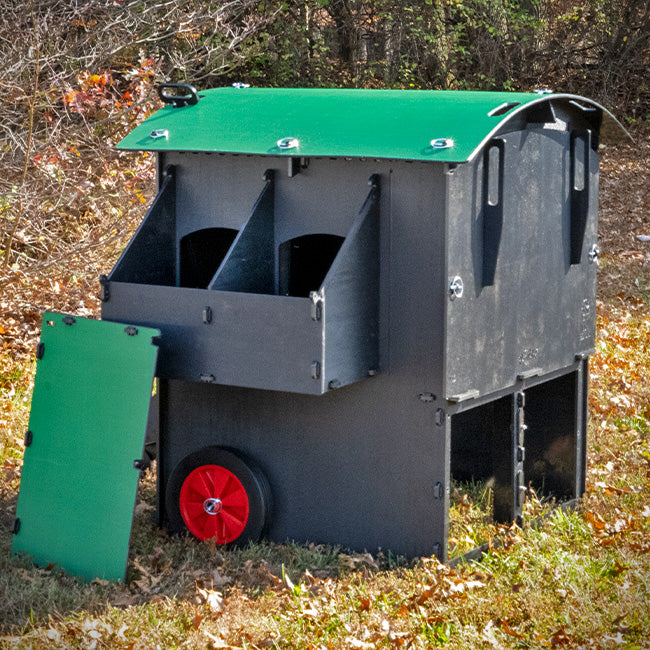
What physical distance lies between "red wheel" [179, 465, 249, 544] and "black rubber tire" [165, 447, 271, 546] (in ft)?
0.08

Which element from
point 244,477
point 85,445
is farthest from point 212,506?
point 85,445

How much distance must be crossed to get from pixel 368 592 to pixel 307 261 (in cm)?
172

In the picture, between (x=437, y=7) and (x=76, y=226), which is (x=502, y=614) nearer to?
(x=76, y=226)

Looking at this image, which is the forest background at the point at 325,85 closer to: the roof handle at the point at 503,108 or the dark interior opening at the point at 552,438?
the dark interior opening at the point at 552,438

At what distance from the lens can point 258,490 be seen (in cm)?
489

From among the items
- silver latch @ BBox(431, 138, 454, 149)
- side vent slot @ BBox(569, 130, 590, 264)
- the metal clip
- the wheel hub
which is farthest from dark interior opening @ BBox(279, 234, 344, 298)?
side vent slot @ BBox(569, 130, 590, 264)

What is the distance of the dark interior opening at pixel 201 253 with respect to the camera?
5234 millimetres

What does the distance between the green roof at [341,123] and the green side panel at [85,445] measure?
1016mm

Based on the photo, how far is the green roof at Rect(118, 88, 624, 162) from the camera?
4.39 meters

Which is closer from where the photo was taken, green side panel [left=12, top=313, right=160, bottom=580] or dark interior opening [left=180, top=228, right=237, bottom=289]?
green side panel [left=12, top=313, right=160, bottom=580]

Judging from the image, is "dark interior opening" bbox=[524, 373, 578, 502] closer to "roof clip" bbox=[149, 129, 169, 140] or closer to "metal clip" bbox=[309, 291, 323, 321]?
"metal clip" bbox=[309, 291, 323, 321]

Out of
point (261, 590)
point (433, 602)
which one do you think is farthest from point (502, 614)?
point (261, 590)

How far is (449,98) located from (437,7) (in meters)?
12.3

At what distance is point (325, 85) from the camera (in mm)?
16375
